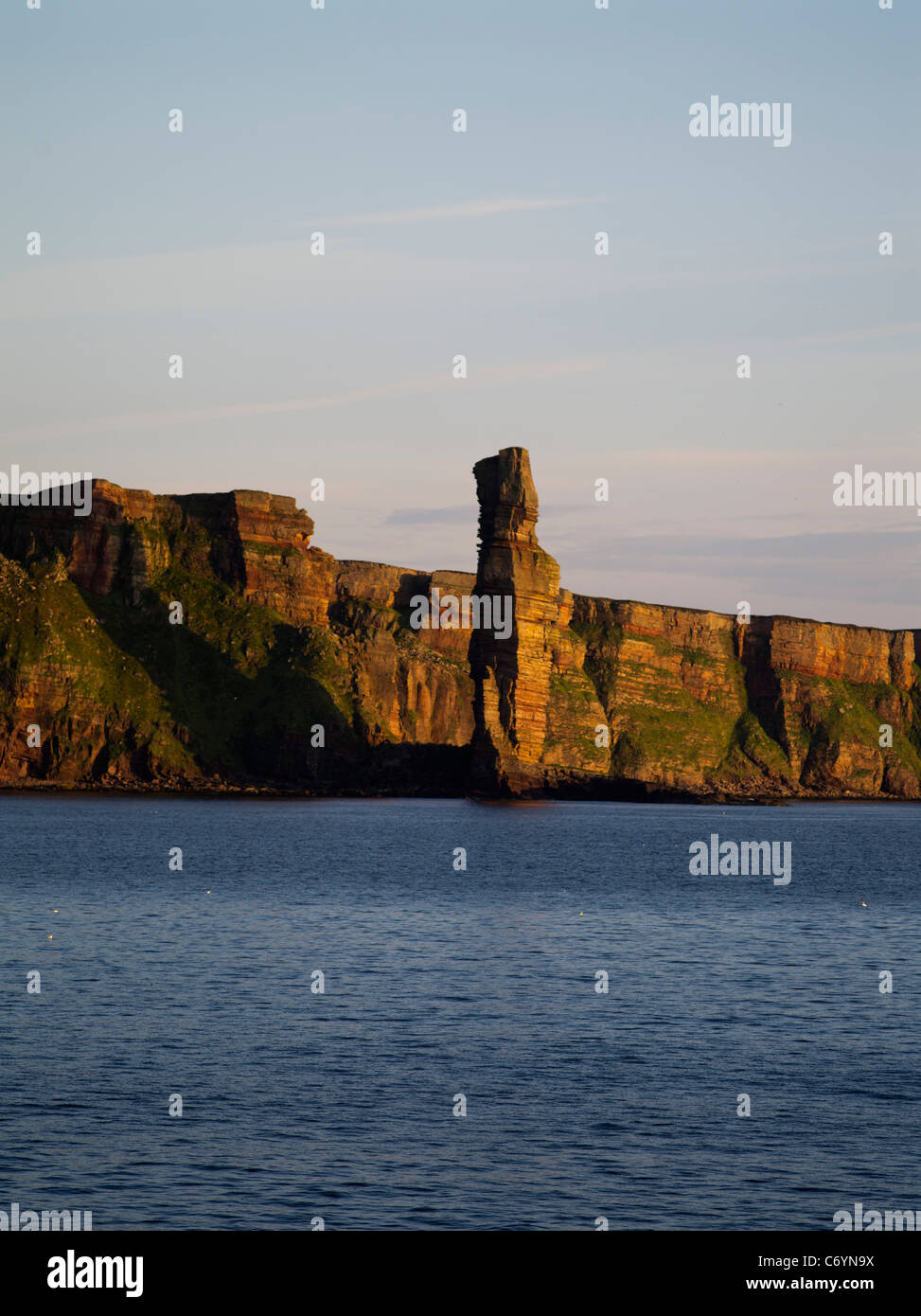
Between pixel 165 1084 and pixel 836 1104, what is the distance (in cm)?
1837

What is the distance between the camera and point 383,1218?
29.1m

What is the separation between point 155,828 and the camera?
16325cm

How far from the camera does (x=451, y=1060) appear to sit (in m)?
43.4

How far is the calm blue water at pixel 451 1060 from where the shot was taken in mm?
31062

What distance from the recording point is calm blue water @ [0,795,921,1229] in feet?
102

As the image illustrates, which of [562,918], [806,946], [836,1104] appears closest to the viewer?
[836,1104]
